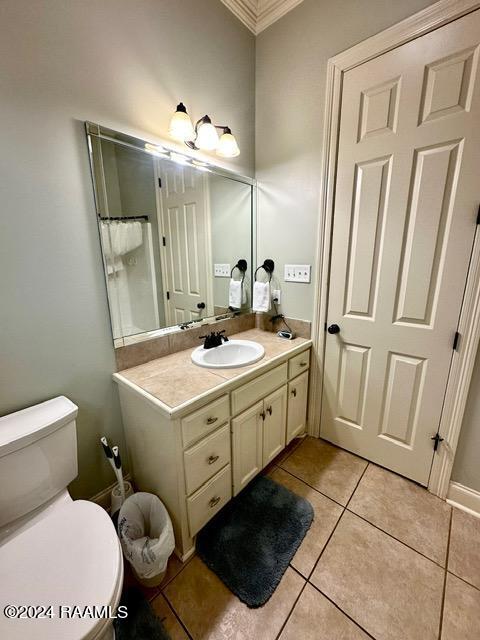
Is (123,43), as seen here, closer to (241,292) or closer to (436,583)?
(241,292)

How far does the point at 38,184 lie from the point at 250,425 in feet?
4.72

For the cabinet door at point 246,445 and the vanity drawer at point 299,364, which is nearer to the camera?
the cabinet door at point 246,445

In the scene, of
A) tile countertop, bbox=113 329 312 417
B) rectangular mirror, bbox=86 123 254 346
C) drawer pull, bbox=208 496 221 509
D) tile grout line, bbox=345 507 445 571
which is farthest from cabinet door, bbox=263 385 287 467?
A: rectangular mirror, bbox=86 123 254 346

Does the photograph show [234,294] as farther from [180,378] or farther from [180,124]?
[180,124]

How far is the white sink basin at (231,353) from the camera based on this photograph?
60.7 inches

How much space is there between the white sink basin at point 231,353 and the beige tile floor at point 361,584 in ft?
2.83

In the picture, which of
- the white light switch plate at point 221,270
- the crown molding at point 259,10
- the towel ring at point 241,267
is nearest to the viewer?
the crown molding at point 259,10

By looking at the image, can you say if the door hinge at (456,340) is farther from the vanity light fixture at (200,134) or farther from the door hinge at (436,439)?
the vanity light fixture at (200,134)

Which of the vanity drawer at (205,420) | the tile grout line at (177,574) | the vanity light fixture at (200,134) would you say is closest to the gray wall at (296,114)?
the vanity light fixture at (200,134)

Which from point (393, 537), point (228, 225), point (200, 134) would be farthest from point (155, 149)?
point (393, 537)

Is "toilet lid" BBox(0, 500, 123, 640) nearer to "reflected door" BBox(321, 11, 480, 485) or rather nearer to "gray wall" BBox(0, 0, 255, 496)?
"gray wall" BBox(0, 0, 255, 496)

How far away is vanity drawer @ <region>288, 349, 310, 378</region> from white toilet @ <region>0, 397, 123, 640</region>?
1.14 meters

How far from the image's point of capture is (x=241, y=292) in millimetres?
1972

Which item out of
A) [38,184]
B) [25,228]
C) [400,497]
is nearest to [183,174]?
[38,184]
